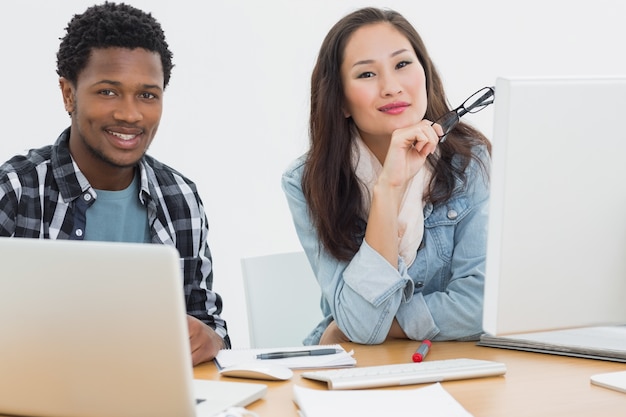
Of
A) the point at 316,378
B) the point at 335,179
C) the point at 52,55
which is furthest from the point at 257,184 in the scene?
the point at 316,378

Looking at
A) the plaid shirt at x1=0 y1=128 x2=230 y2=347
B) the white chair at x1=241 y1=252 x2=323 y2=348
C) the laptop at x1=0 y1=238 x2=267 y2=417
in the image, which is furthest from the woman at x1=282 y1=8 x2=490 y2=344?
the laptop at x1=0 y1=238 x2=267 y2=417

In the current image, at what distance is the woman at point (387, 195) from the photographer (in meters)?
1.96

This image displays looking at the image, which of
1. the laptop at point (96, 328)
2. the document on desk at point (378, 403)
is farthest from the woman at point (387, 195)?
the laptop at point (96, 328)

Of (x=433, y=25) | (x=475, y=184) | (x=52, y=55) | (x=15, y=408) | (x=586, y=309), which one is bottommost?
(x=15, y=408)

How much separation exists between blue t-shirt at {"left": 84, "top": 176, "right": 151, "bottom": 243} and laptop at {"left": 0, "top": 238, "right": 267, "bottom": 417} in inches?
33.2

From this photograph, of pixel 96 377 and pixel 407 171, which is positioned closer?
pixel 96 377

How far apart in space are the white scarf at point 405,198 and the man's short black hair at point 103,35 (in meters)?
0.57

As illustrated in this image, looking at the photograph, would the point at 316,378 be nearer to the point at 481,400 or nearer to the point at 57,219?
the point at 481,400

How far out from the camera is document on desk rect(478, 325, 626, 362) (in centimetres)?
173

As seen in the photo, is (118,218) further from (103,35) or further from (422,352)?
(422,352)

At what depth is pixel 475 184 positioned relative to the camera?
2.18 meters

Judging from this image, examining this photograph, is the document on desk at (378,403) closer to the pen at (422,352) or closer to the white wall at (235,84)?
the pen at (422,352)

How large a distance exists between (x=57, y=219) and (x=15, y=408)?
0.80m

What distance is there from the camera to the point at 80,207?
2.10 m
